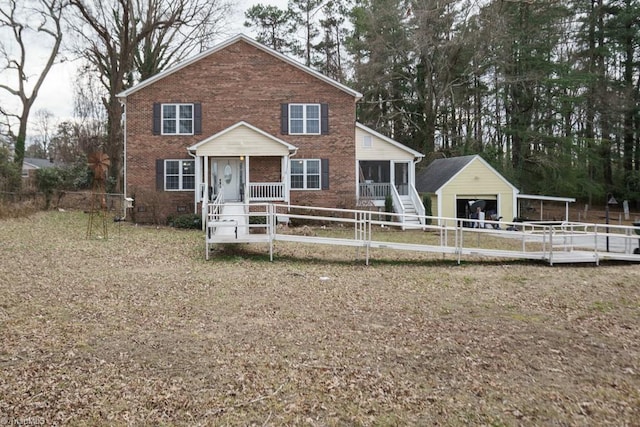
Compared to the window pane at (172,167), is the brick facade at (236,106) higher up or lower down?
higher up

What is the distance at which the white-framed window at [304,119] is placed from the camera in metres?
20.7

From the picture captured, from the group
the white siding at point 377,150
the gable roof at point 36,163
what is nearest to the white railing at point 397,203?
the white siding at point 377,150

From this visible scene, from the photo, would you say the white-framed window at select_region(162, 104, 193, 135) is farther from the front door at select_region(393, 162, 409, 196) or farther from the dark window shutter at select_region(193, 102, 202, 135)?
the front door at select_region(393, 162, 409, 196)

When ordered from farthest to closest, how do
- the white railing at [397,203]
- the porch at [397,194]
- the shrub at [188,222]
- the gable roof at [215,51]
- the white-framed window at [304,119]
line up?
the porch at [397,194] → the white railing at [397,203] → the white-framed window at [304,119] → the gable roof at [215,51] → the shrub at [188,222]

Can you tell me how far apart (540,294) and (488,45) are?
25.6 metres

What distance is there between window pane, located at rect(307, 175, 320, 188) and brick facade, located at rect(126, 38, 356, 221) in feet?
1.26

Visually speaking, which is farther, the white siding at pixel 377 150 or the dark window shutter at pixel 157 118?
the white siding at pixel 377 150

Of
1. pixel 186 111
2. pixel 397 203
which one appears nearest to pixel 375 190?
pixel 397 203

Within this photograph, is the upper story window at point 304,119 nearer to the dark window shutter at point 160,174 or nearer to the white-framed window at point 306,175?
the white-framed window at point 306,175

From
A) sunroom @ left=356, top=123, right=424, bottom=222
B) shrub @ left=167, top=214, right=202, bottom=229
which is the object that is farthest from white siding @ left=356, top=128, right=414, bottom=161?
shrub @ left=167, top=214, right=202, bottom=229

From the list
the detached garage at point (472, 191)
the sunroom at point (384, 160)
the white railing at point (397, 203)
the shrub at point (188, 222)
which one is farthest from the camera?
the detached garage at point (472, 191)

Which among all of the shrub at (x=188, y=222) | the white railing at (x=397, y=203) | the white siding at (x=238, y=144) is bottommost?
the shrub at (x=188, y=222)

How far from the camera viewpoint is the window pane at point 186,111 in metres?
20.4

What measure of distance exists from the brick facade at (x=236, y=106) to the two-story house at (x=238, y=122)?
1.7 inches
